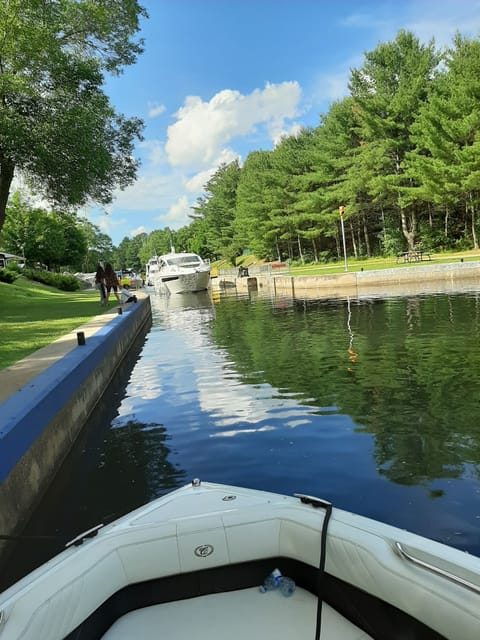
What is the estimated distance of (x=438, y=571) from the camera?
2.11 meters

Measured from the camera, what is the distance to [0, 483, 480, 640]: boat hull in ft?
7.11

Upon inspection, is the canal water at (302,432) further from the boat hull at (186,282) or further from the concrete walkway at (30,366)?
the boat hull at (186,282)

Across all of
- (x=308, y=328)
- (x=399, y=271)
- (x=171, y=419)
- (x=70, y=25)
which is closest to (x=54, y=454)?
(x=171, y=419)

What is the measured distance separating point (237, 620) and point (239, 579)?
0.78 ft

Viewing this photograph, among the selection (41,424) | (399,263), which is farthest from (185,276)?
(41,424)

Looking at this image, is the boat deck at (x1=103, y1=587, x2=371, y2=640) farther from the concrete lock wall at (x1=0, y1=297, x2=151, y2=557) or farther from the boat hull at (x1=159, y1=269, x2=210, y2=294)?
the boat hull at (x1=159, y1=269, x2=210, y2=294)

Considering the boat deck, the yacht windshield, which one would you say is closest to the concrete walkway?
the boat deck

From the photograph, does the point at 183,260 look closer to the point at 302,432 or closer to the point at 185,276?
the point at 185,276

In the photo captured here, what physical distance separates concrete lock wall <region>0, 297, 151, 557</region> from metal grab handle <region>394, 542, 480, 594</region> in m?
3.00

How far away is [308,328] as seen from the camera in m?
13.8

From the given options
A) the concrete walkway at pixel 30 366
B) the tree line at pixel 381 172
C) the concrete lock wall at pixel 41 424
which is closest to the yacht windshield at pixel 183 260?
the tree line at pixel 381 172

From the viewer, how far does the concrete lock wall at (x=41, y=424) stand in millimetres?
4090

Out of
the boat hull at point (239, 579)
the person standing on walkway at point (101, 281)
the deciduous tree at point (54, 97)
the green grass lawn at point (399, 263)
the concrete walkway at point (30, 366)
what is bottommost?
the boat hull at point (239, 579)

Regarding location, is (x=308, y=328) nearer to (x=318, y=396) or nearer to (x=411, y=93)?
(x=318, y=396)
